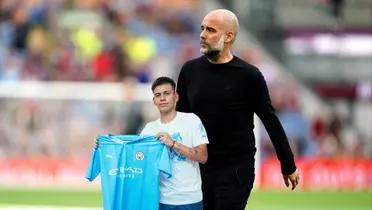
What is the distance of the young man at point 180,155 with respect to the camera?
8.32 metres

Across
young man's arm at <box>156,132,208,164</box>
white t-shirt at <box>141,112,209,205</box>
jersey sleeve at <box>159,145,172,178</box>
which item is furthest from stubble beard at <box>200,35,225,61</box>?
jersey sleeve at <box>159,145,172,178</box>

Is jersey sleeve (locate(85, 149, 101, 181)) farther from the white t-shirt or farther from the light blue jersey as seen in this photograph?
the white t-shirt

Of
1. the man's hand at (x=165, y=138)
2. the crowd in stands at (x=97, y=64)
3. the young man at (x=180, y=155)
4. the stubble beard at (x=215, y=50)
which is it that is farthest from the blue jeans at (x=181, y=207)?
the crowd in stands at (x=97, y=64)

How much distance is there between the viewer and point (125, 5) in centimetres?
2616

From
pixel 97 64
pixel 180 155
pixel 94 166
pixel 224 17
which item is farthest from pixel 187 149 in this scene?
pixel 97 64

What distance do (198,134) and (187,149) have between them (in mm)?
205

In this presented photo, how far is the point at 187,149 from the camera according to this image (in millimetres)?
8195

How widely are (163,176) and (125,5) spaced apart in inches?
711

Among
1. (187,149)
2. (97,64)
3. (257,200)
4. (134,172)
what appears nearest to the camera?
(187,149)

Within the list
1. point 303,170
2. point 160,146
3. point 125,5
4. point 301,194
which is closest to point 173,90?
point 160,146

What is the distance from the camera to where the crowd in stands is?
72.4 feet

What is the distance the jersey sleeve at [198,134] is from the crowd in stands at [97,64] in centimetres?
1265

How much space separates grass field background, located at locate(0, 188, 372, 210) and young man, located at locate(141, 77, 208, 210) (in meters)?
8.50

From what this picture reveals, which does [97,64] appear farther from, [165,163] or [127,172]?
[165,163]
